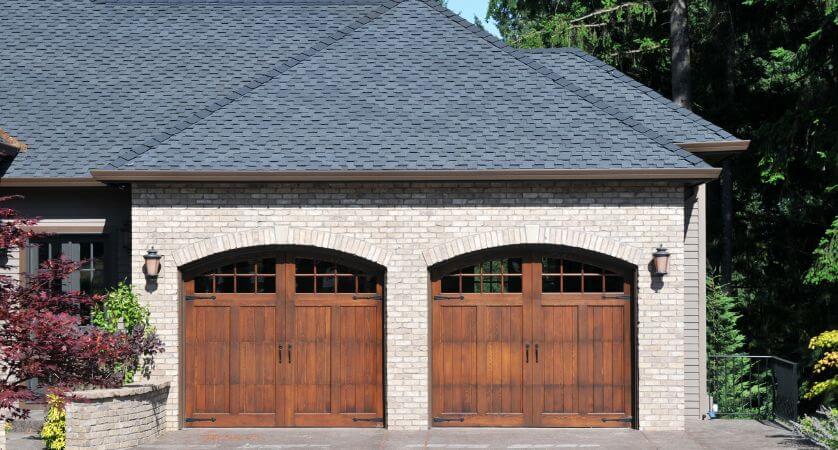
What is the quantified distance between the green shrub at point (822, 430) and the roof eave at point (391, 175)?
3.44m

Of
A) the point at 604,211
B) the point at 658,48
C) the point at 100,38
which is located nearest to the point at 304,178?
the point at 604,211

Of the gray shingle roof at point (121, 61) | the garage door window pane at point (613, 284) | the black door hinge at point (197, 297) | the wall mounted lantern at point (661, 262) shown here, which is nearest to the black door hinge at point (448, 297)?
the garage door window pane at point (613, 284)

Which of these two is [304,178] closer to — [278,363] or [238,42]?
[278,363]

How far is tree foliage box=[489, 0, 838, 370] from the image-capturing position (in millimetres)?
25938

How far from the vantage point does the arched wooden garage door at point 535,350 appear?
15.1 metres

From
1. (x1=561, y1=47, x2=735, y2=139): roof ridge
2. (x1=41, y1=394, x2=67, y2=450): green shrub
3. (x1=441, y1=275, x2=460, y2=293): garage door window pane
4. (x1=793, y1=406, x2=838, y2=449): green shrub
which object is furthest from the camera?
(x1=561, y1=47, x2=735, y2=139): roof ridge

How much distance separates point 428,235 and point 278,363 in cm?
280

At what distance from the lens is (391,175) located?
14.6m

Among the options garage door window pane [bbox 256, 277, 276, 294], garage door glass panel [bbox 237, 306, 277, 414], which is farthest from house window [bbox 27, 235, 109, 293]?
garage door glass panel [bbox 237, 306, 277, 414]

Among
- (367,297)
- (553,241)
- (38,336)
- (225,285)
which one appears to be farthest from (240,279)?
(38,336)

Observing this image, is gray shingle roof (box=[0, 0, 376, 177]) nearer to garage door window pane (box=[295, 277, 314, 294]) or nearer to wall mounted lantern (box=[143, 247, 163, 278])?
wall mounted lantern (box=[143, 247, 163, 278])

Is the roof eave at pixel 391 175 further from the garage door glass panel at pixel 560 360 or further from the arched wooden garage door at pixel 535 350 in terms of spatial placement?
the garage door glass panel at pixel 560 360

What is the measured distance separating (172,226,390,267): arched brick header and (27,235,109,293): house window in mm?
2420

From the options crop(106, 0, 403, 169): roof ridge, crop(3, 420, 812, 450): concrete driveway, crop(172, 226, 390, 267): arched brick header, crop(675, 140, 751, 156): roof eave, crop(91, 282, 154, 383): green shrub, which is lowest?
crop(3, 420, 812, 450): concrete driveway
